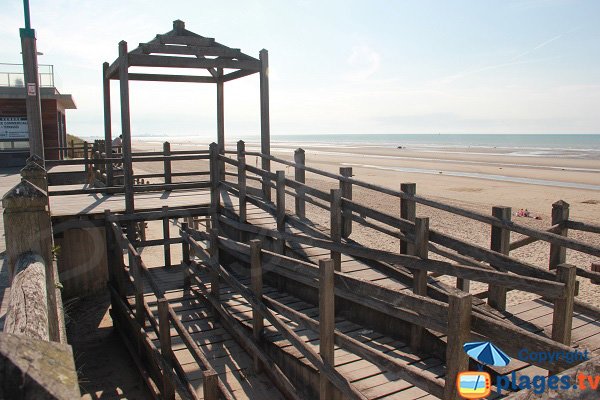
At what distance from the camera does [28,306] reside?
1.90 meters

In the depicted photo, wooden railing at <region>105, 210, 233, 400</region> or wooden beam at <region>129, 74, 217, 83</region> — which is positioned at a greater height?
wooden beam at <region>129, 74, 217, 83</region>

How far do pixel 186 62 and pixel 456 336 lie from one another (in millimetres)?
7539

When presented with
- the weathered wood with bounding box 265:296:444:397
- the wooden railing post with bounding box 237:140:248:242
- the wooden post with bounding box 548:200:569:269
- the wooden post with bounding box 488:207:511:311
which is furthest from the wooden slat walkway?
the wooden post with bounding box 548:200:569:269

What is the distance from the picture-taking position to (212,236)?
6602 mm

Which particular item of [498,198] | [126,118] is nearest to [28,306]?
[126,118]

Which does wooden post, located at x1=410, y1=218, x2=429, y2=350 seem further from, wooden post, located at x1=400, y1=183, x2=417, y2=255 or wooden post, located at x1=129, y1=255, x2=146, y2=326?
wooden post, located at x1=129, y1=255, x2=146, y2=326

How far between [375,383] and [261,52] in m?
6.83

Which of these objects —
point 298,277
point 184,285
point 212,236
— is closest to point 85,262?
point 184,285

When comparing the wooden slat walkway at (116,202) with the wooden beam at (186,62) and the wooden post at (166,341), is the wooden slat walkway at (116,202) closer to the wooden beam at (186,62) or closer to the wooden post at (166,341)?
the wooden beam at (186,62)

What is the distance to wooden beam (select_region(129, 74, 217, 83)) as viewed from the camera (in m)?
11.0

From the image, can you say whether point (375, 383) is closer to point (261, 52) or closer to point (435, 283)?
point (435, 283)

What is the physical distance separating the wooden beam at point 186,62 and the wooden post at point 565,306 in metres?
7.25

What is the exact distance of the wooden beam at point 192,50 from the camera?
849cm

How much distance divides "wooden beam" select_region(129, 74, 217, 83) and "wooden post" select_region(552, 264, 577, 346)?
32.4ft
